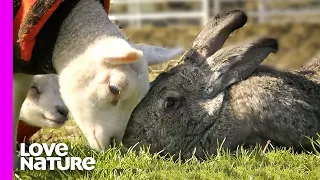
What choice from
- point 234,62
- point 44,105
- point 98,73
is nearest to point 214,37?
point 234,62

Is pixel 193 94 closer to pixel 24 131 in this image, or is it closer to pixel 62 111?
pixel 62 111

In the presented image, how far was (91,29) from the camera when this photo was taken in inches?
182

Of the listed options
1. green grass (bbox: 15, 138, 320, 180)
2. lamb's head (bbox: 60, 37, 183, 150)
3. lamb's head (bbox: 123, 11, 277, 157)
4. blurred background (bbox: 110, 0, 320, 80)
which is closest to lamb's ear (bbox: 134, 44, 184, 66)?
lamb's head (bbox: 123, 11, 277, 157)

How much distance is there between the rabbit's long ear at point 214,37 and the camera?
16.5ft

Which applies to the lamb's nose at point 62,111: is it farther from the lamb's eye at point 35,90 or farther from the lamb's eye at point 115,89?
the lamb's eye at point 115,89

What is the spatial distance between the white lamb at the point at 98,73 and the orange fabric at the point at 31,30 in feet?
0.56

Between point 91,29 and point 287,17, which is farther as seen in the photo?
point 287,17

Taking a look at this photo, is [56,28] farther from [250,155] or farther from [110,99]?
[250,155]

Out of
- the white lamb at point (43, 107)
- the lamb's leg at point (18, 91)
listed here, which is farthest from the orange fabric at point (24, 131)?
the lamb's leg at point (18, 91)

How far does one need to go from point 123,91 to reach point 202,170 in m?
0.57

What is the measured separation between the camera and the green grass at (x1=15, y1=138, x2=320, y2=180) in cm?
418

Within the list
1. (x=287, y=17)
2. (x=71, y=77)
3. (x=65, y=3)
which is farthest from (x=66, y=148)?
(x=287, y=17)

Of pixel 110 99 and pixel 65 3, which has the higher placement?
pixel 65 3

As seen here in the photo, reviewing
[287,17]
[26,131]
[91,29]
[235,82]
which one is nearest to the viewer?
[91,29]
